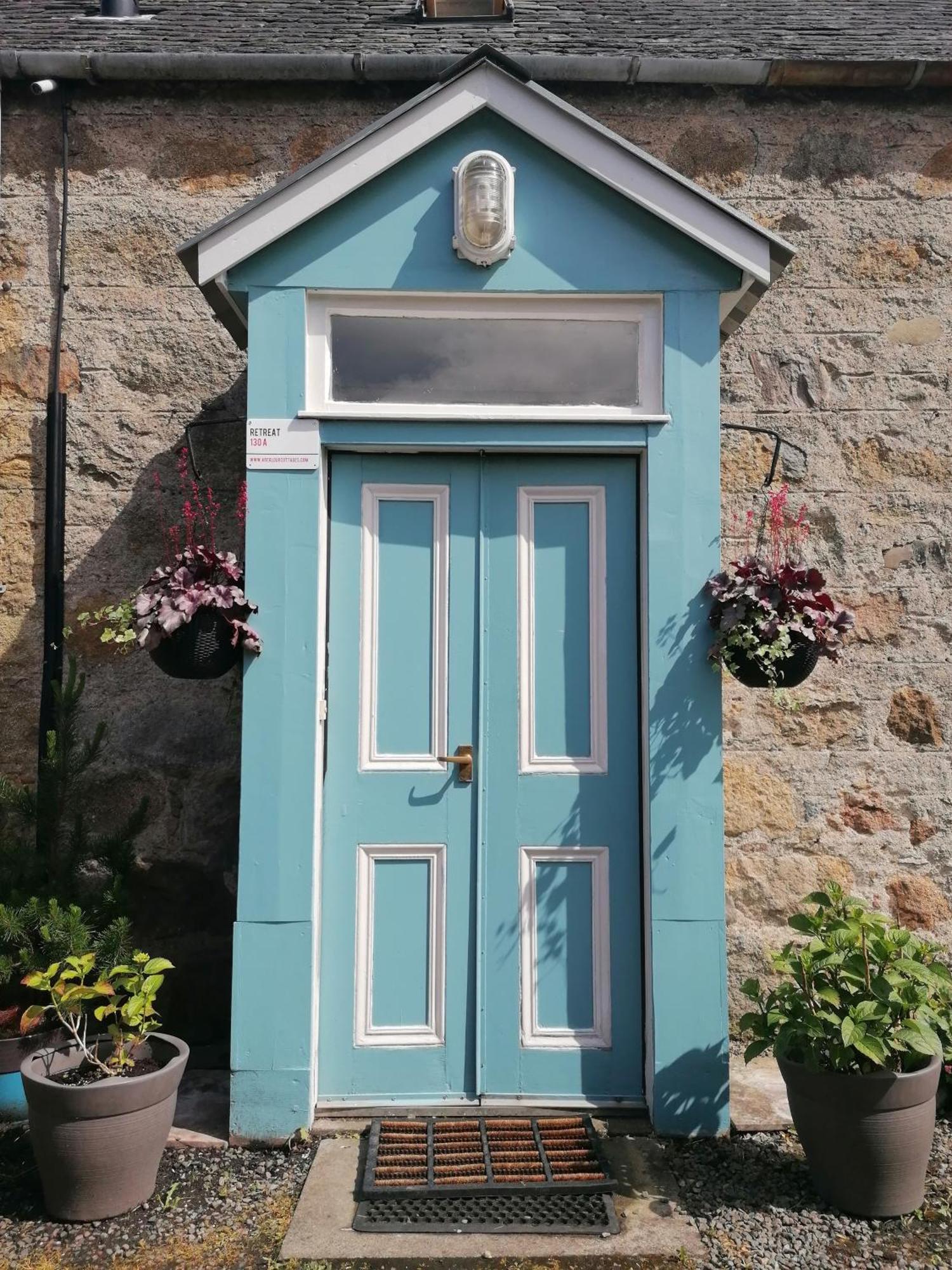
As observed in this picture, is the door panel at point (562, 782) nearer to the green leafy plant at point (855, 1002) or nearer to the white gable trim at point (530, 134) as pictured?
the green leafy plant at point (855, 1002)

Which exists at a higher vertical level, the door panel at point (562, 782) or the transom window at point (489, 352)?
the transom window at point (489, 352)

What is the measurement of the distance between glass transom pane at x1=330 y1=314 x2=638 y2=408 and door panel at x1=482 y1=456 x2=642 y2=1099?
0.28 m

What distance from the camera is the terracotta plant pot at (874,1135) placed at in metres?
3.11

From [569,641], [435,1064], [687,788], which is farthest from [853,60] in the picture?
[435,1064]

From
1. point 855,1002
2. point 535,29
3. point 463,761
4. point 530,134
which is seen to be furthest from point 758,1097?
point 535,29

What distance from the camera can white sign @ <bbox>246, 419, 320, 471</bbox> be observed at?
381 centimetres

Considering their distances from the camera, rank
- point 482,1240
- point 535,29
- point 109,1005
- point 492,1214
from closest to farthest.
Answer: point 482,1240, point 492,1214, point 109,1005, point 535,29

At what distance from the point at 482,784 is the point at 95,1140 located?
173 centimetres

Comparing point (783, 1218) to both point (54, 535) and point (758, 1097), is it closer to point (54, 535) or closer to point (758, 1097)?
point (758, 1097)

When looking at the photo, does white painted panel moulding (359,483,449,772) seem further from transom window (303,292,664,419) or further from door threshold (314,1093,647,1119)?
door threshold (314,1093,647,1119)

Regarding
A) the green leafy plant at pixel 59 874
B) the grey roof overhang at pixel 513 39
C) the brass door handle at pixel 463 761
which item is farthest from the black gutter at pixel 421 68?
the brass door handle at pixel 463 761

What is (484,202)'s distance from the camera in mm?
3746

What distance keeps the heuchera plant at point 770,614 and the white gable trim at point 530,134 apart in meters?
1.13

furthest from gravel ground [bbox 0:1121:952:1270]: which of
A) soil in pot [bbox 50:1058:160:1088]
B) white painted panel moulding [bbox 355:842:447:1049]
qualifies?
white painted panel moulding [bbox 355:842:447:1049]
